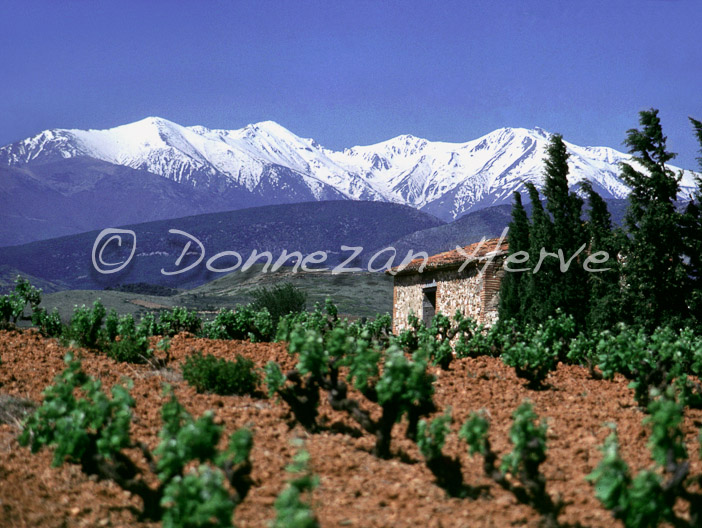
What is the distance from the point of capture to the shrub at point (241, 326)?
12758mm

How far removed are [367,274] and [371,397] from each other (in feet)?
223

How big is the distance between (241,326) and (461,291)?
8229 mm

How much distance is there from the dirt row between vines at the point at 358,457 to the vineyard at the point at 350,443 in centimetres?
2

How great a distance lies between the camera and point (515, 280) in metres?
17.8

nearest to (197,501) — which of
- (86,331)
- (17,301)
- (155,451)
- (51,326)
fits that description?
(155,451)

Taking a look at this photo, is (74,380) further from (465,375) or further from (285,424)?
(465,375)

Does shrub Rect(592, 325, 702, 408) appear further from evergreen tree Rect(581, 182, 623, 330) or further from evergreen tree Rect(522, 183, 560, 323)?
evergreen tree Rect(522, 183, 560, 323)

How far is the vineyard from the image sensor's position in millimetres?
4914

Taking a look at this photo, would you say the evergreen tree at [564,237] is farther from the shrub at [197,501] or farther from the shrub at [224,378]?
the shrub at [197,501]

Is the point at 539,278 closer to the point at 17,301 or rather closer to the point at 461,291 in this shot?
the point at 461,291

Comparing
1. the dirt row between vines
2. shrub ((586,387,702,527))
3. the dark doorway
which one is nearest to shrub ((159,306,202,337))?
the dirt row between vines

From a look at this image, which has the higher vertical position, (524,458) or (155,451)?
(524,458)

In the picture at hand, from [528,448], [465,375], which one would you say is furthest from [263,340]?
[528,448]

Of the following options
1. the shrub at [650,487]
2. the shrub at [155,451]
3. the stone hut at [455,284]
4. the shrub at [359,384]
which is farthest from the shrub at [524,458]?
the stone hut at [455,284]
